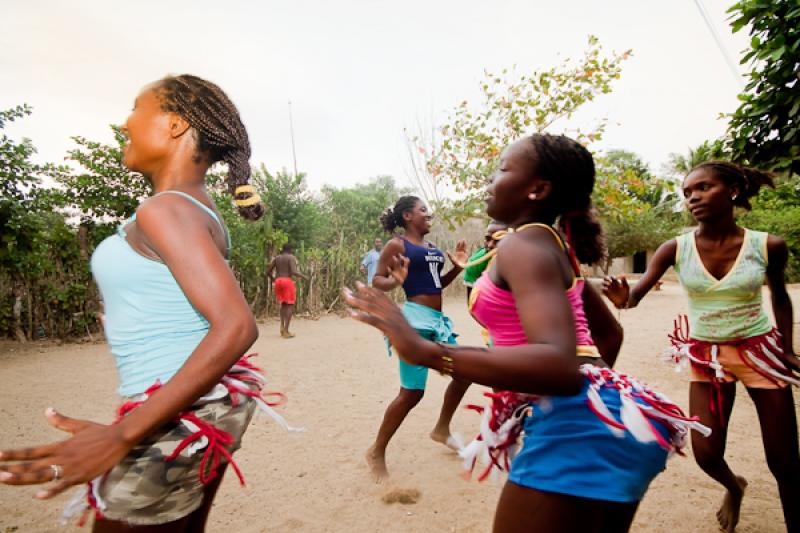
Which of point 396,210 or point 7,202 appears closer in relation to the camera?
point 396,210

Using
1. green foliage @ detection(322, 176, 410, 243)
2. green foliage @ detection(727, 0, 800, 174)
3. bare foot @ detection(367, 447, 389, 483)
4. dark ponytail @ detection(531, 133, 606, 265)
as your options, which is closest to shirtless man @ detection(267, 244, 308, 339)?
bare foot @ detection(367, 447, 389, 483)

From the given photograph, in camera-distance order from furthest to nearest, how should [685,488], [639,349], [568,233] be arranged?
1. [639,349]
2. [685,488]
3. [568,233]

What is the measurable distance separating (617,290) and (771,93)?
12.8 feet

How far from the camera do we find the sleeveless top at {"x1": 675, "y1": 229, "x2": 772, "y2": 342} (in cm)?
261

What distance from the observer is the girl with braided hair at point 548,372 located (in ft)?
3.94

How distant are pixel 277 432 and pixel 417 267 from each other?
207cm

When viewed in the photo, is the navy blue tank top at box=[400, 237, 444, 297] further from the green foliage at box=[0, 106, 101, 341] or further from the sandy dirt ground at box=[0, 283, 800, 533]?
the green foliage at box=[0, 106, 101, 341]

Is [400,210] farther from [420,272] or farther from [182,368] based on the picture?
[182,368]

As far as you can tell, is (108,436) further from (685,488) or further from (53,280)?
(53,280)

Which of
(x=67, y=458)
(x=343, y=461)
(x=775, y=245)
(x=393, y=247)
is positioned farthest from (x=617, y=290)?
(x=343, y=461)

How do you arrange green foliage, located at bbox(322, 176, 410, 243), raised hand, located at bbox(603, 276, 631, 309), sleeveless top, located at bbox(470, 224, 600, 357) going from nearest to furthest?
sleeveless top, located at bbox(470, 224, 600, 357), raised hand, located at bbox(603, 276, 631, 309), green foliage, located at bbox(322, 176, 410, 243)

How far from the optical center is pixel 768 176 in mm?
2916

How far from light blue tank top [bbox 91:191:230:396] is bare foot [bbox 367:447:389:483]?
2.32 metres

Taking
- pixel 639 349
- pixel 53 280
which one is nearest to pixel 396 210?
pixel 639 349
